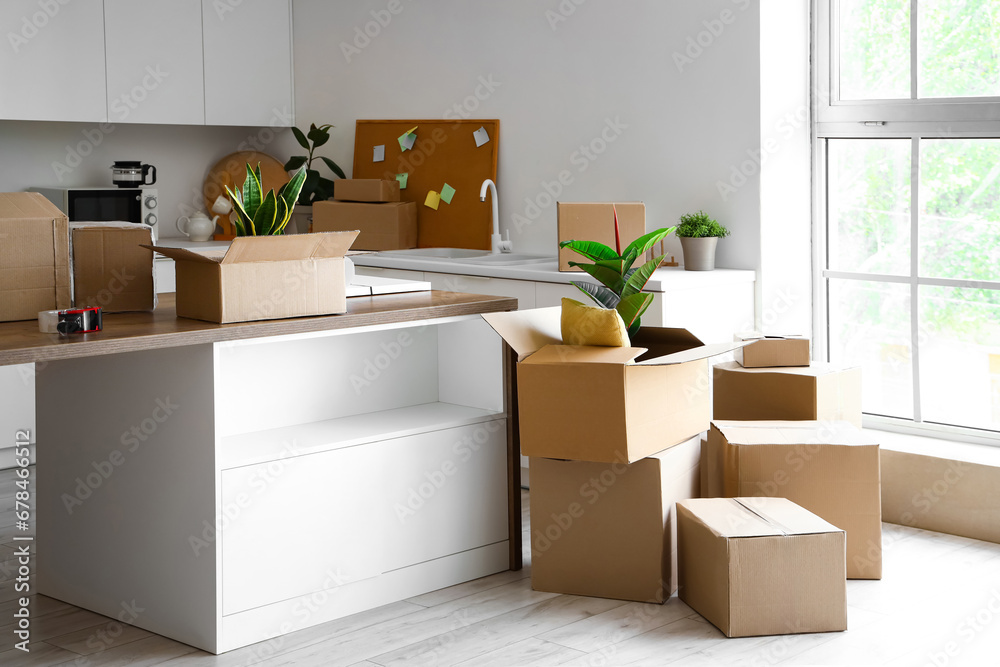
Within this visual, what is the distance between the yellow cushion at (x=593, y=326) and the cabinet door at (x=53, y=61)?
9.85ft

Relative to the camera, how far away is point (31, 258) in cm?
251

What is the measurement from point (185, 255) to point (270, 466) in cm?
55

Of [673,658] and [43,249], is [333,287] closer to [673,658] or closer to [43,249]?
[43,249]

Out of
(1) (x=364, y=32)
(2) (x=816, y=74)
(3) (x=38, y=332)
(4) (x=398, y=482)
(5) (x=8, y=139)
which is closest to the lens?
(3) (x=38, y=332)

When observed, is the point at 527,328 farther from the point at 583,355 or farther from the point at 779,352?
the point at 779,352

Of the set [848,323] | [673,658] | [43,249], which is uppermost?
[43,249]

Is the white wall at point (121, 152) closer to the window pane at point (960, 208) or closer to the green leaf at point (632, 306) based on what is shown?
the green leaf at point (632, 306)

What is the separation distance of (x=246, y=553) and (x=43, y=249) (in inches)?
34.3

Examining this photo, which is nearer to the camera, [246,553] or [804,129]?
[246,553]

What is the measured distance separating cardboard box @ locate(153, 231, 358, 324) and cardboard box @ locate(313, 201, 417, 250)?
2.17m

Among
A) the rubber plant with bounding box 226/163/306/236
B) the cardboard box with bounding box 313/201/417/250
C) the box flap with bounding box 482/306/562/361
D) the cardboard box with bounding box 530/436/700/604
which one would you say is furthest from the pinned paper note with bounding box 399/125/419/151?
the cardboard box with bounding box 530/436/700/604

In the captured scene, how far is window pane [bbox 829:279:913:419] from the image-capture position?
3814mm

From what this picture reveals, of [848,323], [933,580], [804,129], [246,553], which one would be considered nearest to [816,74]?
[804,129]

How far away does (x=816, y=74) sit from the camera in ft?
12.9
